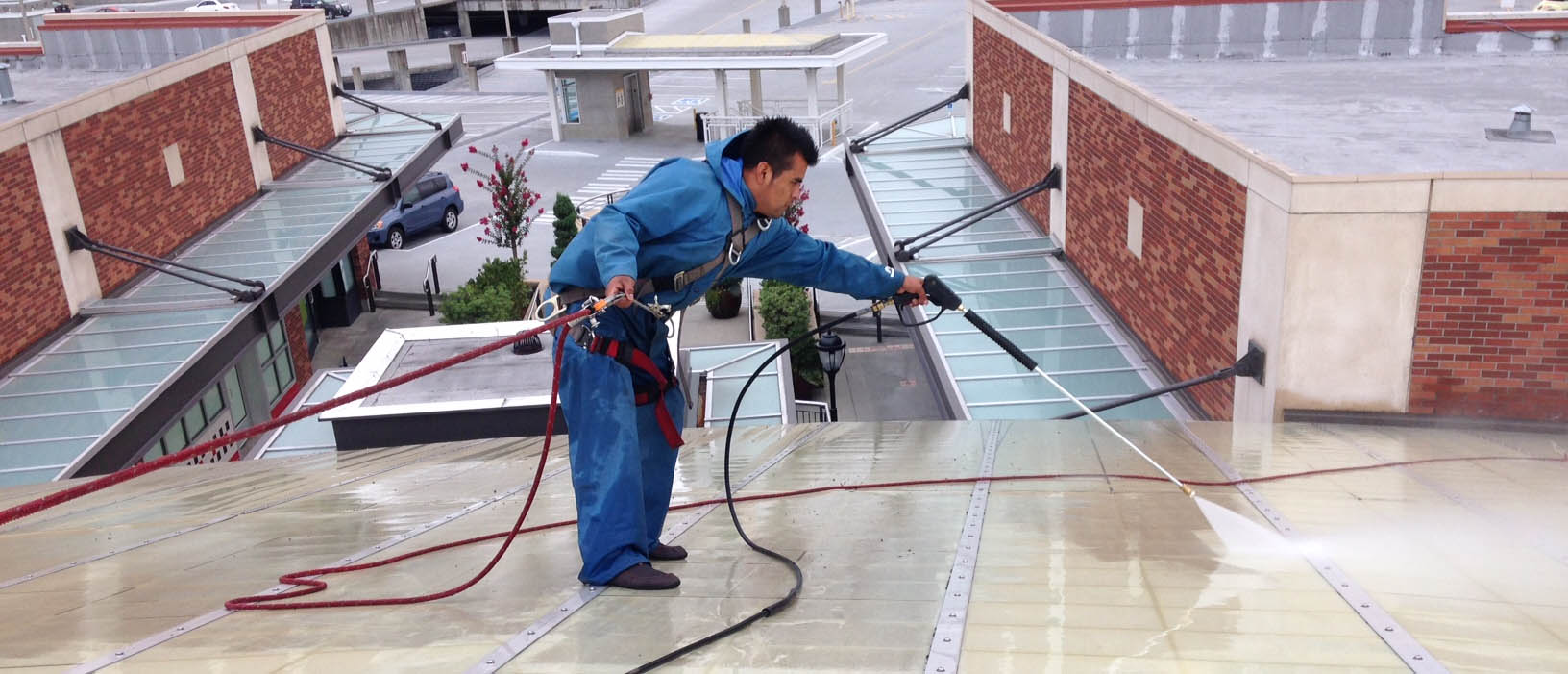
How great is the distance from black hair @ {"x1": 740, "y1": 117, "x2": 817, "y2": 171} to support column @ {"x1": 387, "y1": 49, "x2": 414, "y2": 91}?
158 feet

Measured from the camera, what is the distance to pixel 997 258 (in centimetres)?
1352

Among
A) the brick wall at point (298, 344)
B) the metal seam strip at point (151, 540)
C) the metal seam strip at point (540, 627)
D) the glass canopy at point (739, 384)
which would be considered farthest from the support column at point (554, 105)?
the metal seam strip at point (540, 627)

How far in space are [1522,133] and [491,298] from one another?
14.7m

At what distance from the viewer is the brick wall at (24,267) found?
12375 mm

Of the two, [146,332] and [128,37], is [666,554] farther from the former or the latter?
[128,37]

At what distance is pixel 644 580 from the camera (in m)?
4.50

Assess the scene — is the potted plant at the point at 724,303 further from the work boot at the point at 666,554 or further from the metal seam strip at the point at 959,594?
the work boot at the point at 666,554

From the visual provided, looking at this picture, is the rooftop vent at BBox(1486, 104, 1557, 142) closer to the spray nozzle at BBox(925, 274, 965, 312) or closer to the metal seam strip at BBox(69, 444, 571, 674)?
the spray nozzle at BBox(925, 274, 965, 312)

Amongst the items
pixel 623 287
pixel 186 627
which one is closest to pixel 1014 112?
pixel 623 287

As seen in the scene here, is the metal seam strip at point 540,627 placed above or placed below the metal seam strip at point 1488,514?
above

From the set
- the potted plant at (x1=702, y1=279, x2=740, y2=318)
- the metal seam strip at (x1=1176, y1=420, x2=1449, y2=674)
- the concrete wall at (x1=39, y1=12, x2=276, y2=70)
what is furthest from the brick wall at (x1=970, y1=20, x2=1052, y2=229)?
the concrete wall at (x1=39, y1=12, x2=276, y2=70)

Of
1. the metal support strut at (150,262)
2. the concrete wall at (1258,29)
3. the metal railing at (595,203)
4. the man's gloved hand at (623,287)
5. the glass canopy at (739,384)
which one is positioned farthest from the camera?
the metal railing at (595,203)

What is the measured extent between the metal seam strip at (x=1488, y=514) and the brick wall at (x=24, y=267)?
41.2 feet

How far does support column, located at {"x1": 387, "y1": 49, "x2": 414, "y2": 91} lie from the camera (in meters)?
49.5
